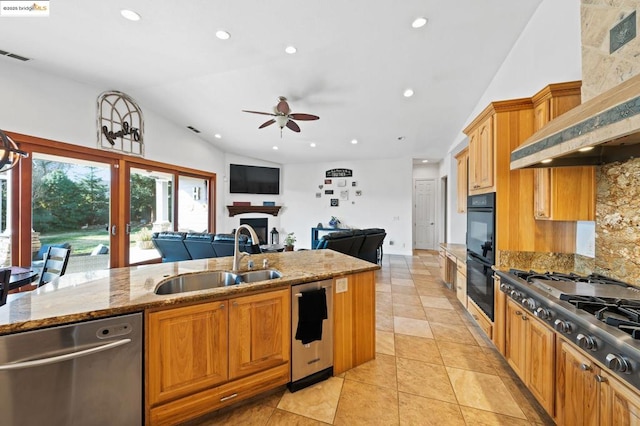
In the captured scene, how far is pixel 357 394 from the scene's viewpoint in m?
1.78

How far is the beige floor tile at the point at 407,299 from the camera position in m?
3.48

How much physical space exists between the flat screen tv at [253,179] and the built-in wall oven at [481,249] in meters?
6.27

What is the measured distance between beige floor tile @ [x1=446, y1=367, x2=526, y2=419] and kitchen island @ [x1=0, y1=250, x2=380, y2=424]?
2.96 feet

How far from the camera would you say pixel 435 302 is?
11.5 ft

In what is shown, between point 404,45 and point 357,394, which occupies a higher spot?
point 404,45

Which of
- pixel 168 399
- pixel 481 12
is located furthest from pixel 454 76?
pixel 168 399

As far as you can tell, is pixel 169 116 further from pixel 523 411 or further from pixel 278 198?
pixel 523 411

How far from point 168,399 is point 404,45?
12.2 ft

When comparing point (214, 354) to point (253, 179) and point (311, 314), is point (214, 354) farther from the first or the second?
point (253, 179)

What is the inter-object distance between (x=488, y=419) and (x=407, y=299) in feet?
6.84

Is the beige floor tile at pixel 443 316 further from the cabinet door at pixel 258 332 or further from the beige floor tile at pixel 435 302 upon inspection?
the cabinet door at pixel 258 332

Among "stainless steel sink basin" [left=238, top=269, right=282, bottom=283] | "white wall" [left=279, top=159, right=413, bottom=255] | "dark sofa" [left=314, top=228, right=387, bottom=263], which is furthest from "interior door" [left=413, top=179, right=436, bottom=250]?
"stainless steel sink basin" [left=238, top=269, right=282, bottom=283]

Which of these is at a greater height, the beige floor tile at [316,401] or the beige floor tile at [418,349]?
the beige floor tile at [418,349]

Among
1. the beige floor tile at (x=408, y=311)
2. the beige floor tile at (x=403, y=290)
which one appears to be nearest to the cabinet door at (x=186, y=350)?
the beige floor tile at (x=408, y=311)
